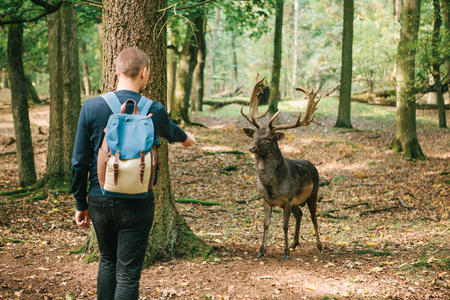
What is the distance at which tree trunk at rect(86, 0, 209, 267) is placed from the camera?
4691mm

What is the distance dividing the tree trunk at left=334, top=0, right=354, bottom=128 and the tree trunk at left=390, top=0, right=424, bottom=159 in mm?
4431

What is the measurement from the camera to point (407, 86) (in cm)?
1280

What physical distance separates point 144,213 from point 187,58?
1643 centimetres

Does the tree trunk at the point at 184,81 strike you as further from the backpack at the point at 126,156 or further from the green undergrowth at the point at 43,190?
→ the backpack at the point at 126,156

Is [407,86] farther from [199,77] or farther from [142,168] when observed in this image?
[199,77]

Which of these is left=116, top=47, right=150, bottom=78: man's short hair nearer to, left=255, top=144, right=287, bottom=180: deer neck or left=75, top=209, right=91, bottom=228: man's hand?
left=75, top=209, right=91, bottom=228: man's hand

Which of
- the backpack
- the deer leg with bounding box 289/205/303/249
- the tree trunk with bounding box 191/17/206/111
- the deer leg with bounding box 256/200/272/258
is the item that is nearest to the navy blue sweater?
the backpack

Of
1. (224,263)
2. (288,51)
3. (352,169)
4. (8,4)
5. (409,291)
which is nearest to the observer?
(409,291)

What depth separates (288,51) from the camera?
→ 153ft

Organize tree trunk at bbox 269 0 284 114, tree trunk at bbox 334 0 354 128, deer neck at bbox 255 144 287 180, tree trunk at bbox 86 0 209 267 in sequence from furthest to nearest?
tree trunk at bbox 269 0 284 114 → tree trunk at bbox 334 0 354 128 → deer neck at bbox 255 144 287 180 → tree trunk at bbox 86 0 209 267

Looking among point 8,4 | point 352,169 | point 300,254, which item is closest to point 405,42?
point 352,169

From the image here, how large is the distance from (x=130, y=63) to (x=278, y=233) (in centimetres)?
559

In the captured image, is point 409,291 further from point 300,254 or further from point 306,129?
point 306,129

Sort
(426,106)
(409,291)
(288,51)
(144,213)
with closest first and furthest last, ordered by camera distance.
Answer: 1. (144,213)
2. (409,291)
3. (426,106)
4. (288,51)
